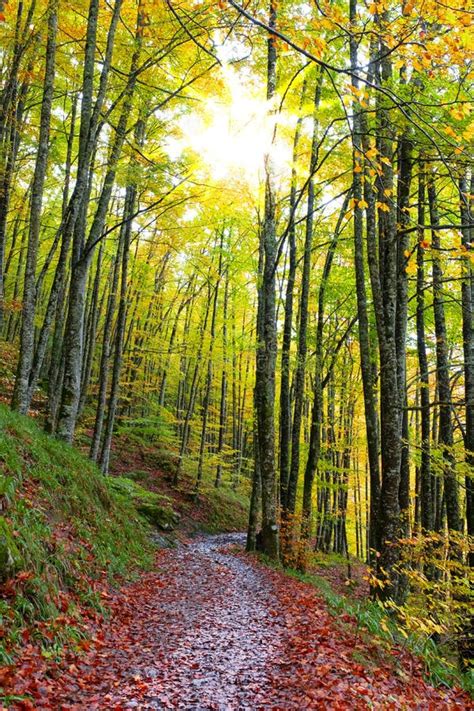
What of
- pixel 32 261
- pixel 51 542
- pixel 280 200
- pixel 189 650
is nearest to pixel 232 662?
pixel 189 650

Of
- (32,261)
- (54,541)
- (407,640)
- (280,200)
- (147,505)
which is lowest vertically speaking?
(407,640)

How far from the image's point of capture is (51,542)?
236 inches

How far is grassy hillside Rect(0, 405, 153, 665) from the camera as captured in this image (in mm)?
4617

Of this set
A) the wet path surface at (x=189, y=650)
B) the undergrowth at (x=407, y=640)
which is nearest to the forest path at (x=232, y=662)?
the wet path surface at (x=189, y=650)

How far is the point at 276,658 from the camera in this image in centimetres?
524

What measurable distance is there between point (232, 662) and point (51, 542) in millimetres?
2708

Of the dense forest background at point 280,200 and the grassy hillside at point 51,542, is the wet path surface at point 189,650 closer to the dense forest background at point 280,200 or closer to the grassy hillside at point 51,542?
the grassy hillside at point 51,542

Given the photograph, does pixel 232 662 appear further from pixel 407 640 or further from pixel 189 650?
pixel 407 640

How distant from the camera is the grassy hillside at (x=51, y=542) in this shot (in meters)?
4.62

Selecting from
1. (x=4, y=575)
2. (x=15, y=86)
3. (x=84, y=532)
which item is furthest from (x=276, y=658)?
(x=15, y=86)

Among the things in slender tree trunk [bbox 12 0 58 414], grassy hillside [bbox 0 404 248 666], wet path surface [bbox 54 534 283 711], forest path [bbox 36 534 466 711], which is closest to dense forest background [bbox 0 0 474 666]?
slender tree trunk [bbox 12 0 58 414]

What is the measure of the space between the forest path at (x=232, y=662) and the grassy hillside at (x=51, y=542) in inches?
18.5

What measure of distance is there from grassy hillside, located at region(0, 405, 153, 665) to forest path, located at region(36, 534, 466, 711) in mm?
470

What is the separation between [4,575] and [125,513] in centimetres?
748
